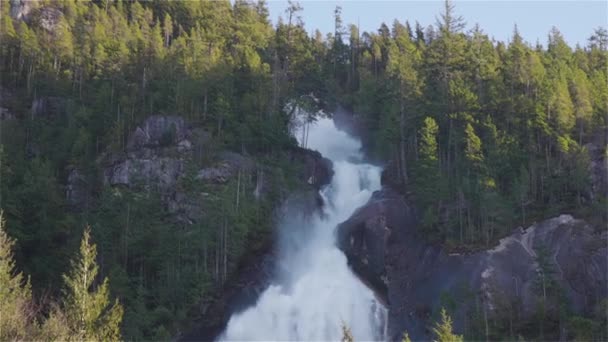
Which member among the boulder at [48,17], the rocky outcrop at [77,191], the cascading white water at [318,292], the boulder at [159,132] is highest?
the boulder at [48,17]

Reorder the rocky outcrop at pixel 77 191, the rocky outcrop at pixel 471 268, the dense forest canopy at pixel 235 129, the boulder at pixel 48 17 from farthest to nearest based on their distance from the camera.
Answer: the boulder at pixel 48 17
the rocky outcrop at pixel 77 191
the dense forest canopy at pixel 235 129
the rocky outcrop at pixel 471 268

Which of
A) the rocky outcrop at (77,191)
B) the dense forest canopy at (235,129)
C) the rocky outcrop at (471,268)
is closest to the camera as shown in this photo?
the rocky outcrop at (471,268)

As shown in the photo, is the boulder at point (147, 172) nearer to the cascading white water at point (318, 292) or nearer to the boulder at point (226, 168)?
the boulder at point (226, 168)

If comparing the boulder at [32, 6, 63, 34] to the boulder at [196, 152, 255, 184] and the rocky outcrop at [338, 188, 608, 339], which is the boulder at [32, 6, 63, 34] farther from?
the rocky outcrop at [338, 188, 608, 339]

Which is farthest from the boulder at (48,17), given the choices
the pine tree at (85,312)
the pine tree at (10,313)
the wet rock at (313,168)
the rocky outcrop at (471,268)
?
the pine tree at (85,312)

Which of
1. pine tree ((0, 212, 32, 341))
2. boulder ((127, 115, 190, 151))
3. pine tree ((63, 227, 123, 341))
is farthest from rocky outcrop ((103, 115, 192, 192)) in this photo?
pine tree ((63, 227, 123, 341))

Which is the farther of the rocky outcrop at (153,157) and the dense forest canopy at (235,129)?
the rocky outcrop at (153,157)
